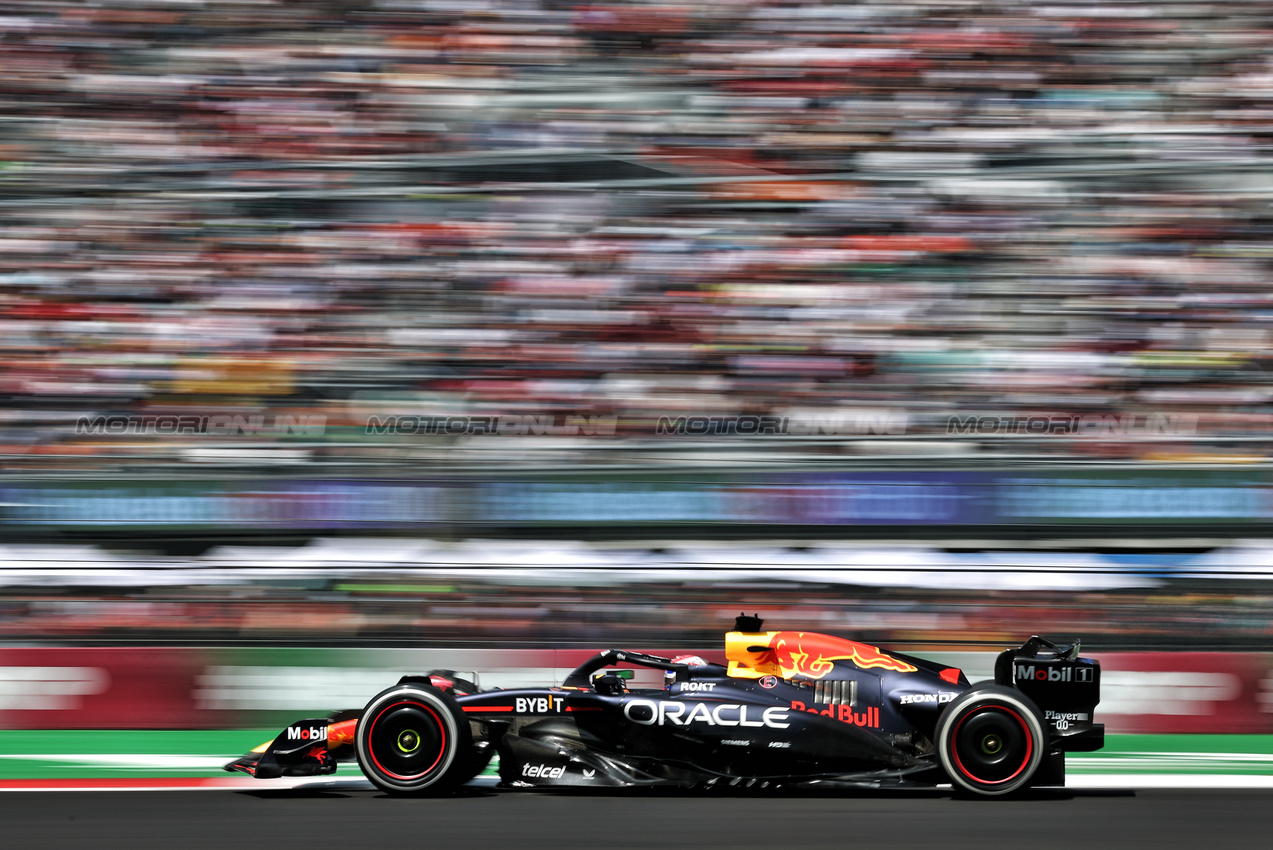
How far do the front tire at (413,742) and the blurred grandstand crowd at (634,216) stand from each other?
280 cm

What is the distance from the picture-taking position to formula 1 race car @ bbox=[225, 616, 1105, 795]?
5.02 meters

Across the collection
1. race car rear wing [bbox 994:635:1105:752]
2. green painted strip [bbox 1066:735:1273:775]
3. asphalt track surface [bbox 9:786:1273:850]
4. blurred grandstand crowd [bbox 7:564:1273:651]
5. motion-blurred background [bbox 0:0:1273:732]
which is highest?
motion-blurred background [bbox 0:0:1273:732]

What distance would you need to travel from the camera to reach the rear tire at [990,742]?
16.4ft

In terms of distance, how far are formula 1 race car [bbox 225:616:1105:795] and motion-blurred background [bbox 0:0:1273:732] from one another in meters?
1.47

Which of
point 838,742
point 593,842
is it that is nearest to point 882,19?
point 838,742

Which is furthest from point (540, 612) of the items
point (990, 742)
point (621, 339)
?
point (990, 742)

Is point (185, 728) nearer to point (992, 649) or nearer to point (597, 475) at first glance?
point (597, 475)

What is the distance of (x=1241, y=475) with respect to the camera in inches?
274

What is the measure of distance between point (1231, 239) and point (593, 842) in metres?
6.02

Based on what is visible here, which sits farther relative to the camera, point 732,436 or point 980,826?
point 732,436

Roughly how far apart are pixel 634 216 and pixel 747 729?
444 cm

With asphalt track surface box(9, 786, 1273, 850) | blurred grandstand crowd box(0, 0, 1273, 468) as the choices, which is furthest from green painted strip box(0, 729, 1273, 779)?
blurred grandstand crowd box(0, 0, 1273, 468)

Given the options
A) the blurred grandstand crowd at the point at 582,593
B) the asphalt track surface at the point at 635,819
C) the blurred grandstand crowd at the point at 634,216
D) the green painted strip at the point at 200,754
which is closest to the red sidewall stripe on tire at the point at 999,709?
the asphalt track surface at the point at 635,819

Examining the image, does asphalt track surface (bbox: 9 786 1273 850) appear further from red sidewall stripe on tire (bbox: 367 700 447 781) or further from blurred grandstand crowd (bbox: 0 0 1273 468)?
blurred grandstand crowd (bbox: 0 0 1273 468)
